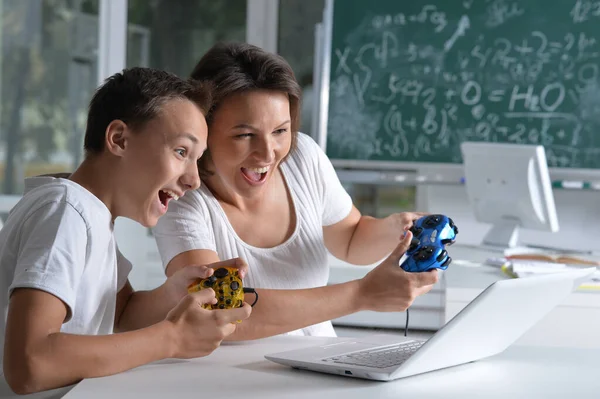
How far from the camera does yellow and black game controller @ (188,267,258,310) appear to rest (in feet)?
4.16

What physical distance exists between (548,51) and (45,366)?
3351 mm

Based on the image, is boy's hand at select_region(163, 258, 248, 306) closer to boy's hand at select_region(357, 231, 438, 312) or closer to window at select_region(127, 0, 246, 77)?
boy's hand at select_region(357, 231, 438, 312)

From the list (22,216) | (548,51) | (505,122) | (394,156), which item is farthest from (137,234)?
(22,216)

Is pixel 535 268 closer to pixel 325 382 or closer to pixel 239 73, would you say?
pixel 239 73

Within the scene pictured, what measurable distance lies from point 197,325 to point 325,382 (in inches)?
8.5

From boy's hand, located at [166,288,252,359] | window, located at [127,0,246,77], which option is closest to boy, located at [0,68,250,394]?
boy's hand, located at [166,288,252,359]

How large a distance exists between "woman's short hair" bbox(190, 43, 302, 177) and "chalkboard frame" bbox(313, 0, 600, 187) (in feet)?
7.58

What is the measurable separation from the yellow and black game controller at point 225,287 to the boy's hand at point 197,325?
2 cm

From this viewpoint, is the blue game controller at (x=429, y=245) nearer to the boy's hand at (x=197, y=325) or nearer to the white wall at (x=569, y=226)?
the boy's hand at (x=197, y=325)

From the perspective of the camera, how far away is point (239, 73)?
174cm

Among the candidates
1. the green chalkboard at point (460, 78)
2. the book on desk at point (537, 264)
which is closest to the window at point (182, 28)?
the green chalkboard at point (460, 78)

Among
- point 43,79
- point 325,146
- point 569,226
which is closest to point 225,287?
point 325,146

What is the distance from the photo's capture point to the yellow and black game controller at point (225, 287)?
1.27 meters

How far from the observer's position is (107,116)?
1.38 m
